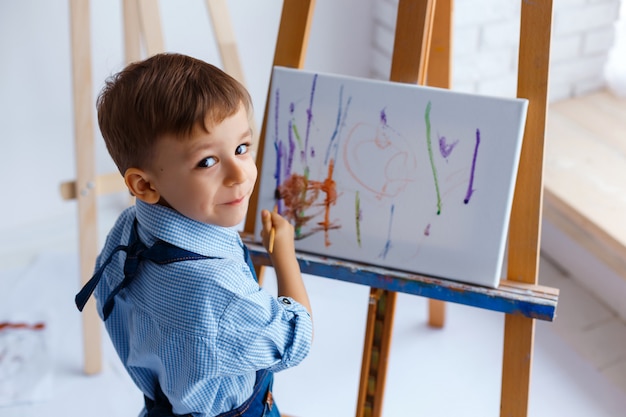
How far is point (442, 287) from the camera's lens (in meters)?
1.39

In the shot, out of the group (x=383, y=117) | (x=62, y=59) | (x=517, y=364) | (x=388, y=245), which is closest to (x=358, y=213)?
(x=388, y=245)

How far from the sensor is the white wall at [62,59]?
228 cm

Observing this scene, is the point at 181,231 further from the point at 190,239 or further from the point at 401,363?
the point at 401,363

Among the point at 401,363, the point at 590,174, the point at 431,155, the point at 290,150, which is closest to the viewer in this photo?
the point at 431,155

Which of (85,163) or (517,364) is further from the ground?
(85,163)

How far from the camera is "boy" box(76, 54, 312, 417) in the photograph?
3.40 ft

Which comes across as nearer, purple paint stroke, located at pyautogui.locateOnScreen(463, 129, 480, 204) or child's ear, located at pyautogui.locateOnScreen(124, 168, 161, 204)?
child's ear, located at pyautogui.locateOnScreen(124, 168, 161, 204)

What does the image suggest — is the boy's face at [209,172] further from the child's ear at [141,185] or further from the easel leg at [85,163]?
the easel leg at [85,163]

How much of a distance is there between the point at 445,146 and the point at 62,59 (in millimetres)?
1407

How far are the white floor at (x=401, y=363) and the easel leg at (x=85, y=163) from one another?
5.1 inches

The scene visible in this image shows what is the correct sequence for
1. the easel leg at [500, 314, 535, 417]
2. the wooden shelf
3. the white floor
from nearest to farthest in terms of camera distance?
1. the easel leg at [500, 314, 535, 417]
2. the white floor
3. the wooden shelf


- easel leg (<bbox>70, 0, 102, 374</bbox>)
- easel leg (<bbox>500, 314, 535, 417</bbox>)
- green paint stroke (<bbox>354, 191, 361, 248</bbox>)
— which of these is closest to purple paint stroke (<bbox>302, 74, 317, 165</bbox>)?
green paint stroke (<bbox>354, 191, 361, 248</bbox>)

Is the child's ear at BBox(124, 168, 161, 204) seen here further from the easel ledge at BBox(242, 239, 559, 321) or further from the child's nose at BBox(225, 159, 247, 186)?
the easel ledge at BBox(242, 239, 559, 321)

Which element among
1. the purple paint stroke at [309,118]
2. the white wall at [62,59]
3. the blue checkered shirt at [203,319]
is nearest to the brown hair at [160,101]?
the blue checkered shirt at [203,319]
